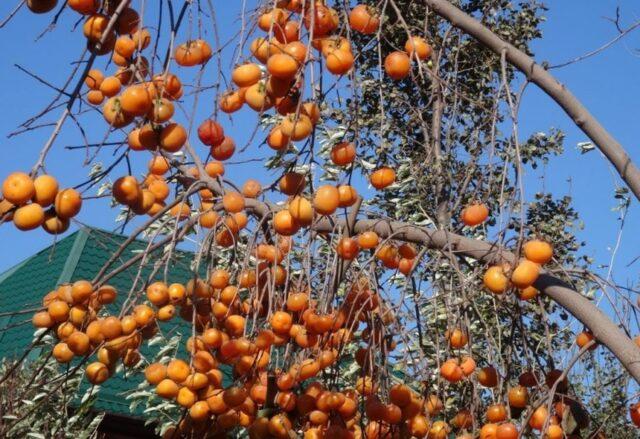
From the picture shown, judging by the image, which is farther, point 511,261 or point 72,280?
point 72,280

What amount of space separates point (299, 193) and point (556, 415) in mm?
971

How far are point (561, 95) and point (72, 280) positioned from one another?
5237 mm

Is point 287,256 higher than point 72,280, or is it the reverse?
point 72,280

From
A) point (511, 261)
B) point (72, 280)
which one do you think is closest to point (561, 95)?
point (511, 261)

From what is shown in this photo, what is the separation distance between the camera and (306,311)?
244 cm

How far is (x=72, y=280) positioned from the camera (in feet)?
22.5

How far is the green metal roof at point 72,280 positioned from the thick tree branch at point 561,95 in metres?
3.49

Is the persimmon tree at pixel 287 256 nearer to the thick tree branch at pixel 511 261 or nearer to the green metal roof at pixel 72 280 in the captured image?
the thick tree branch at pixel 511 261

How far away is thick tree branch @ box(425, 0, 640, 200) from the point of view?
2.37 metres

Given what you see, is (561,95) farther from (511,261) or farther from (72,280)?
(72,280)

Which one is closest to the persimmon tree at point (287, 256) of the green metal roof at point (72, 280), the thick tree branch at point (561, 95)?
the thick tree branch at point (561, 95)

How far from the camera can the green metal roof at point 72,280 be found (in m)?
5.91

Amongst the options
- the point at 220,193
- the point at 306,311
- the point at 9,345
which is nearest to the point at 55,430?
the point at 9,345

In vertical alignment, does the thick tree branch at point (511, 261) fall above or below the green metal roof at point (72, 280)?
below
